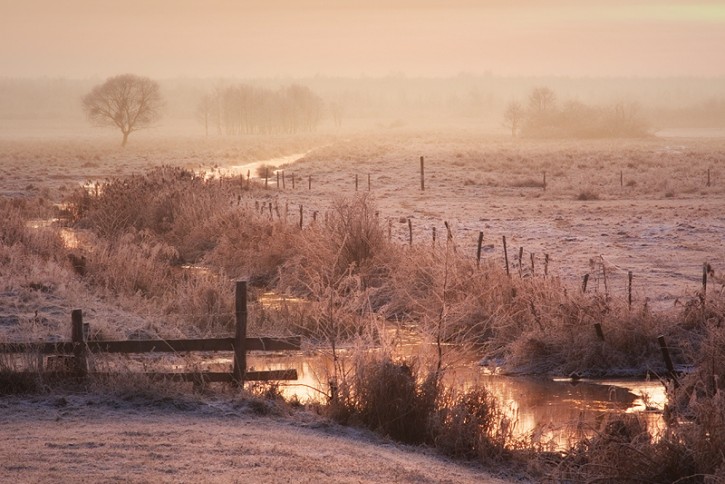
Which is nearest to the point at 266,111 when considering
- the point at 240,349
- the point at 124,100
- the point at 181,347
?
the point at 124,100

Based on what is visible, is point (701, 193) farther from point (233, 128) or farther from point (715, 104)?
point (715, 104)

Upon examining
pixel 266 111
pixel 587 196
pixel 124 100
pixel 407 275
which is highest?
pixel 124 100

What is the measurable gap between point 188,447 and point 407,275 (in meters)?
11.1

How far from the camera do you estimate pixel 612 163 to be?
60125mm

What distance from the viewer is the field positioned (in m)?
13.0

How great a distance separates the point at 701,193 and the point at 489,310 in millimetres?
25656

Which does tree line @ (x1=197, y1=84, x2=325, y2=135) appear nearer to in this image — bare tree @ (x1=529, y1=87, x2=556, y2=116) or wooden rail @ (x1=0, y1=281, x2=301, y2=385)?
bare tree @ (x1=529, y1=87, x2=556, y2=116)

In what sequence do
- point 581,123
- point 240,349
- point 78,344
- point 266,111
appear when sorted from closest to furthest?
1. point 78,344
2. point 240,349
3. point 581,123
4. point 266,111

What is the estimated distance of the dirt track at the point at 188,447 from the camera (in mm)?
8414

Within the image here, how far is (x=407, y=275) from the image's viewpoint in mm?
19812

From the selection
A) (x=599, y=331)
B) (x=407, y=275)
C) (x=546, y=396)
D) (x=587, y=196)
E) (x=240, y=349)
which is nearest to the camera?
(x=240, y=349)

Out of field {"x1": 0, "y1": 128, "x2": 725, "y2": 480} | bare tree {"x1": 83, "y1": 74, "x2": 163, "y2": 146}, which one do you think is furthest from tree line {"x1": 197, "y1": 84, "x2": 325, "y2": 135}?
field {"x1": 0, "y1": 128, "x2": 725, "y2": 480}

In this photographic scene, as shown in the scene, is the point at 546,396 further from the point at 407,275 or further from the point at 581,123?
the point at 581,123

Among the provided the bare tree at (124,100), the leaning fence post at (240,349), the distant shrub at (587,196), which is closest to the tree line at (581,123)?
the bare tree at (124,100)
